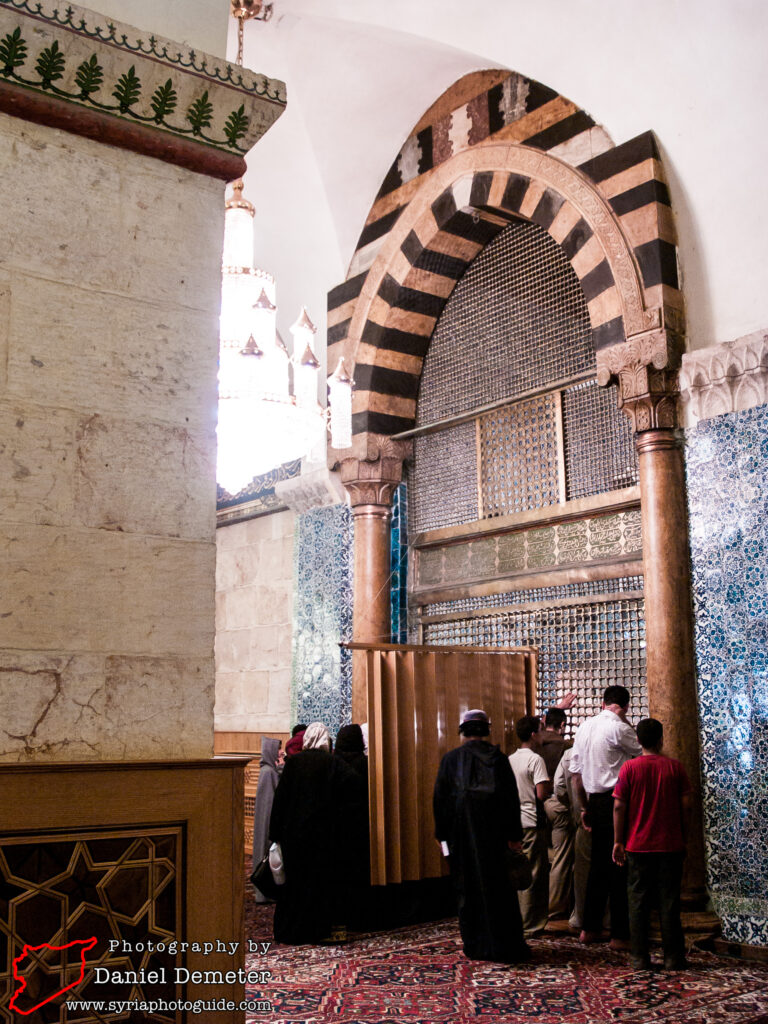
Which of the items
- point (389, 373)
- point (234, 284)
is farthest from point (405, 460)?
point (234, 284)

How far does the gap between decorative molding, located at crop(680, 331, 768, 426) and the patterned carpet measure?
2628 millimetres

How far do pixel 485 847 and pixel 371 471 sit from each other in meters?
3.32

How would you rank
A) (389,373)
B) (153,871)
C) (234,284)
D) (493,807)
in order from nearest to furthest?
(153,871) < (493,807) < (234,284) < (389,373)

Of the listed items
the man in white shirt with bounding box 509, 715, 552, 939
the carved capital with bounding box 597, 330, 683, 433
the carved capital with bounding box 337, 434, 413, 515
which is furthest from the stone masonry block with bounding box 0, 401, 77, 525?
the carved capital with bounding box 337, 434, 413, 515

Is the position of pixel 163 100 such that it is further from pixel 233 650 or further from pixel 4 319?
pixel 233 650

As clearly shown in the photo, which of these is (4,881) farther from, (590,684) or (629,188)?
(629,188)

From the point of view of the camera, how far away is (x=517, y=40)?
5.93 m

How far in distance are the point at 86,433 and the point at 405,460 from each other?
18.6 feet

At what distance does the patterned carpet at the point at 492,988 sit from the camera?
3.66m

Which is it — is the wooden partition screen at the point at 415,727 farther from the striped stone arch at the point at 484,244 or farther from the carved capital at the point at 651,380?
the striped stone arch at the point at 484,244

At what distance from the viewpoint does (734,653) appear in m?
4.82

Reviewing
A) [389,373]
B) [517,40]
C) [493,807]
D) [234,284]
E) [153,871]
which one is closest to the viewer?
[153,871]

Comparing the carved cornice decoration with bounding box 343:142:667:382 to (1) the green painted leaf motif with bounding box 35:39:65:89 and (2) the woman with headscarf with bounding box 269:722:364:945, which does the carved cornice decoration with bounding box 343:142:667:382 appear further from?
(1) the green painted leaf motif with bounding box 35:39:65:89

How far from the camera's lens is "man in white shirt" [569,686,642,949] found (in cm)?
475
